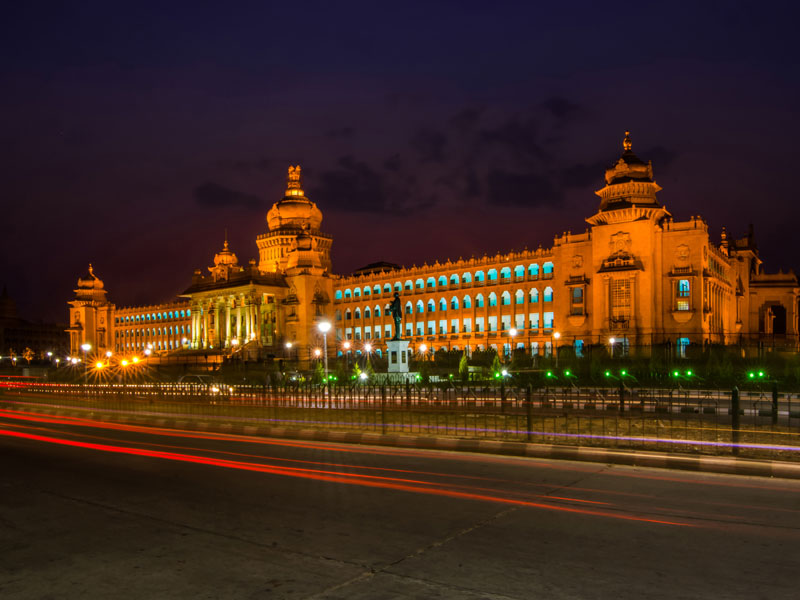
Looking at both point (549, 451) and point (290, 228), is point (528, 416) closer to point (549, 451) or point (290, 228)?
point (549, 451)

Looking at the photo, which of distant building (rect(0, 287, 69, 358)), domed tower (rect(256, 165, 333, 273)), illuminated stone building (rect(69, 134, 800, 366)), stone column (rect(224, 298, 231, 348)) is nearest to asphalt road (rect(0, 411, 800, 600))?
illuminated stone building (rect(69, 134, 800, 366))

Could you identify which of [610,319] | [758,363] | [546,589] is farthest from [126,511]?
[610,319]

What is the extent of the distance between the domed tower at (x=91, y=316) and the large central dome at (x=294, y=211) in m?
46.1

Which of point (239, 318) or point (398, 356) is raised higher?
point (239, 318)

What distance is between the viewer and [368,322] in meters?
98.9

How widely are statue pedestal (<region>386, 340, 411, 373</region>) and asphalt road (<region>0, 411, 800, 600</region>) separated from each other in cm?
2743

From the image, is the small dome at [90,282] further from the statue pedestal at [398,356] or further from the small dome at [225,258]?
the statue pedestal at [398,356]

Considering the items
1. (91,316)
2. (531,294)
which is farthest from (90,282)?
(531,294)

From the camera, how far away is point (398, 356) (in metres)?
43.0

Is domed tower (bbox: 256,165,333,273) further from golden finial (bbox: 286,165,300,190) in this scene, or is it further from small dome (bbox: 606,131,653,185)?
small dome (bbox: 606,131,653,185)

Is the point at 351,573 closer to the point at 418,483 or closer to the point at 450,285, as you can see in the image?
the point at 418,483

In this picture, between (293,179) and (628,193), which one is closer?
(628,193)

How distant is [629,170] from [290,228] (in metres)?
60.3

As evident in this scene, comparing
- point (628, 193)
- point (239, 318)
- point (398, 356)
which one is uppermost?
point (628, 193)
